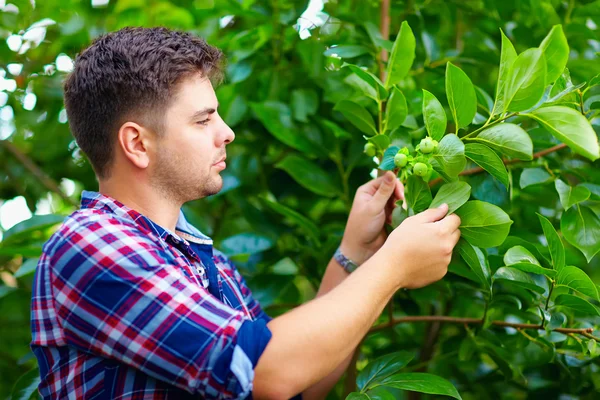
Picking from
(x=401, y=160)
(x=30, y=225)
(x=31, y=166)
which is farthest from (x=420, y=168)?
(x=31, y=166)

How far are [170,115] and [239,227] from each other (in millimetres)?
805

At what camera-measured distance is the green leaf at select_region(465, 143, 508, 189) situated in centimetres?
94

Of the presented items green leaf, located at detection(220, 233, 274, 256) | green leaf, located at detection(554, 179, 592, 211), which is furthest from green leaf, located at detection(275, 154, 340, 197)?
green leaf, located at detection(554, 179, 592, 211)

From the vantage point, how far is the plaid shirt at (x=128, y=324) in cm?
86

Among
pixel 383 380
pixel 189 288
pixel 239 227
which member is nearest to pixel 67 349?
pixel 189 288

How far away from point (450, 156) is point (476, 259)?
0.56ft

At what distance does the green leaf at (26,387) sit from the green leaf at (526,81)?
98cm

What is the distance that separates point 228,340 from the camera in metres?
0.87

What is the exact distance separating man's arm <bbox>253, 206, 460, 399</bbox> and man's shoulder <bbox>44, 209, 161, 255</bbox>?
0.22 meters

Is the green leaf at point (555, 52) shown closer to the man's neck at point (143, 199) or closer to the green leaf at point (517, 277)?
the green leaf at point (517, 277)

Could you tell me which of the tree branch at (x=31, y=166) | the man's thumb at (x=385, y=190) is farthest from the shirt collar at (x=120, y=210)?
the tree branch at (x=31, y=166)

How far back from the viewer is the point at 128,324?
0.89 m

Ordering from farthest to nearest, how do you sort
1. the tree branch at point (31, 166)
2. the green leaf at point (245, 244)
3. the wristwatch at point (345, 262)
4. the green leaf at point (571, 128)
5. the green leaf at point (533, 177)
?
the tree branch at point (31, 166) → the green leaf at point (245, 244) → the wristwatch at point (345, 262) → the green leaf at point (533, 177) → the green leaf at point (571, 128)

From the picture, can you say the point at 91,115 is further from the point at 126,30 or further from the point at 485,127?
the point at 485,127
